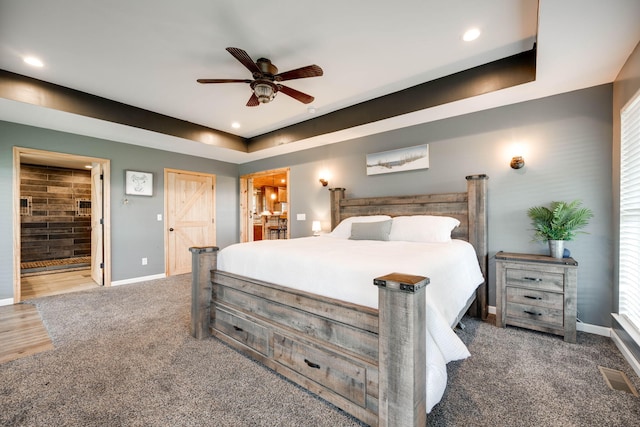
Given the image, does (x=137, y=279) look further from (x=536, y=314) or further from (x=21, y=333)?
(x=536, y=314)

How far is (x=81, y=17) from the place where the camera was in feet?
7.00

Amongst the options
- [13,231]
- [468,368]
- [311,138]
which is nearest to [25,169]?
[13,231]

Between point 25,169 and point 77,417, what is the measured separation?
7.34 meters

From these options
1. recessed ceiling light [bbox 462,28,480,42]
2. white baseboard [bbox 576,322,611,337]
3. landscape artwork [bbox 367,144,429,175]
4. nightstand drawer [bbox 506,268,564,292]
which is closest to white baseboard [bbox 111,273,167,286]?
landscape artwork [bbox 367,144,429,175]

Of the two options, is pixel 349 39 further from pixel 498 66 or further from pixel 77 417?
pixel 77 417

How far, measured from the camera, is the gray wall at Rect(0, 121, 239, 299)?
3.63 m

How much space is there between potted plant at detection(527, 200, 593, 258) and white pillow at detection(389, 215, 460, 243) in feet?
2.67

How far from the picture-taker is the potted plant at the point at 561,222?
258 cm

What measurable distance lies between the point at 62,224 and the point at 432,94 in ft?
28.1

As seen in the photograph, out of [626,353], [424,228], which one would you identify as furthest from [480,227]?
[626,353]

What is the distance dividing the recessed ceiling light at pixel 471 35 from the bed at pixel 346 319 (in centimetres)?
189

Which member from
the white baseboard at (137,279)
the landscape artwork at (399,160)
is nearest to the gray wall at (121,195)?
the white baseboard at (137,279)

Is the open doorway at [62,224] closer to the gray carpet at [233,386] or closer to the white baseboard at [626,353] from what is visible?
the gray carpet at [233,386]

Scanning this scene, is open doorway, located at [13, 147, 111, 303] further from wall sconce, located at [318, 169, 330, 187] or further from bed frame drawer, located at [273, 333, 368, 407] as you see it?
bed frame drawer, located at [273, 333, 368, 407]
